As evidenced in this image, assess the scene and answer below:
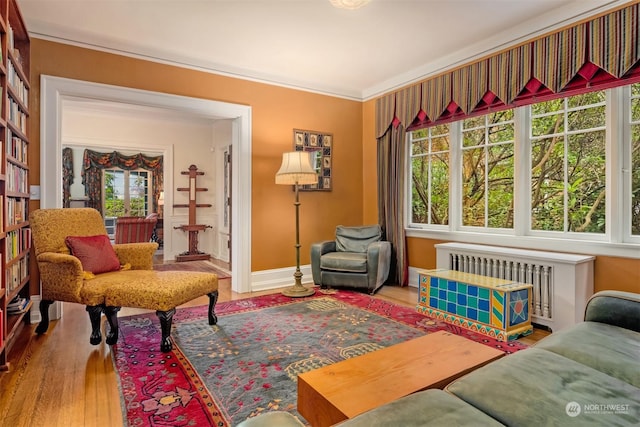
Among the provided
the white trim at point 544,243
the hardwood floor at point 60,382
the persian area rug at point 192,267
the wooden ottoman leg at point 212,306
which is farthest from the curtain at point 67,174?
the white trim at point 544,243

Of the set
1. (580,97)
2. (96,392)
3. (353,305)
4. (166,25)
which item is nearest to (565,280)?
(580,97)

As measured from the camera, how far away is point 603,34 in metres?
2.72

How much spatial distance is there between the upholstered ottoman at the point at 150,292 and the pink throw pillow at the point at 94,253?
12 cm

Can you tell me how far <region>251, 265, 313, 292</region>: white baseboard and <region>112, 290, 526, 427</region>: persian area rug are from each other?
46 centimetres

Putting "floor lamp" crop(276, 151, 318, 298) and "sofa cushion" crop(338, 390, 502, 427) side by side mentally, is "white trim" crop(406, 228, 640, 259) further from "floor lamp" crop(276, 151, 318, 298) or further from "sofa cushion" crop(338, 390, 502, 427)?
"sofa cushion" crop(338, 390, 502, 427)

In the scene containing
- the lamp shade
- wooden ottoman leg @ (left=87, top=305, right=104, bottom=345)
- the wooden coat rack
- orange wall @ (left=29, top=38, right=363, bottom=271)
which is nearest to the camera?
wooden ottoman leg @ (left=87, top=305, right=104, bottom=345)

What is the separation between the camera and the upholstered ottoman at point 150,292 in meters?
2.45

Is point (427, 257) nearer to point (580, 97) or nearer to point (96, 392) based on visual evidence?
point (580, 97)

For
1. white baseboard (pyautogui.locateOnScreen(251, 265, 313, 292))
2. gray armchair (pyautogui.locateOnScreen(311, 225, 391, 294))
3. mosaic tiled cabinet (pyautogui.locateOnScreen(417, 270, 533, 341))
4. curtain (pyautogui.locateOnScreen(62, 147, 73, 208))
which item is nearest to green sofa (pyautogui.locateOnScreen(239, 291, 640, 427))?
mosaic tiled cabinet (pyautogui.locateOnScreen(417, 270, 533, 341))

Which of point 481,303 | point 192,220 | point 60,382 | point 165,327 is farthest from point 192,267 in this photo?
point 481,303

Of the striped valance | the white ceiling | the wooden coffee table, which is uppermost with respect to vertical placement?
the white ceiling

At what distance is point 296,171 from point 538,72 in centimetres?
241

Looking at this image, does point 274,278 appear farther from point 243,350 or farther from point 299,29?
point 299,29

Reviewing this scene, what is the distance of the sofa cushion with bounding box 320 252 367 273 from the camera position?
4043 millimetres
